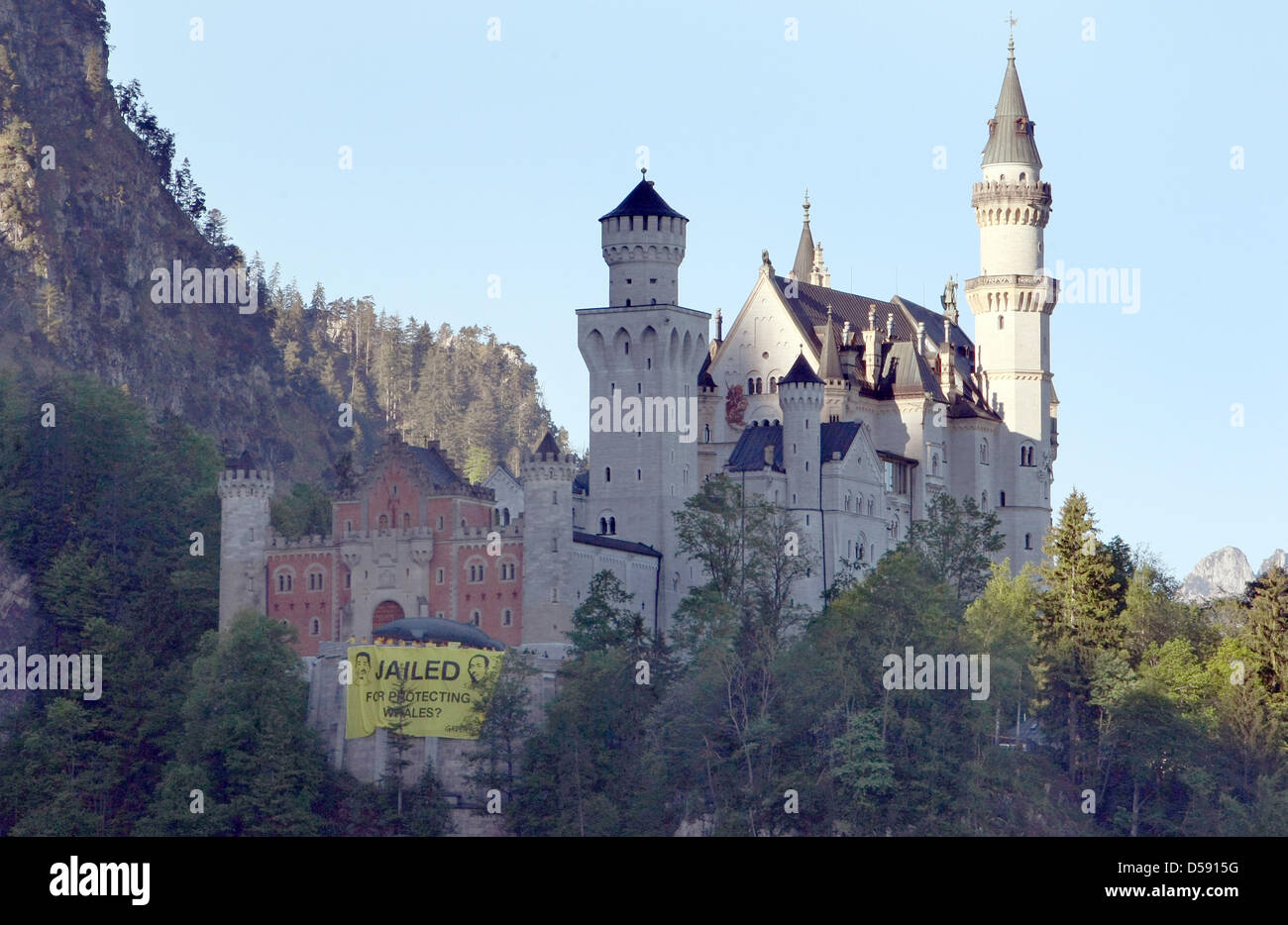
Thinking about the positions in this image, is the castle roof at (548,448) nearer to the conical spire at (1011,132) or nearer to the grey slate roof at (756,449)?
the grey slate roof at (756,449)

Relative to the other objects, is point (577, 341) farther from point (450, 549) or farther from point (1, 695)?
point (1, 695)

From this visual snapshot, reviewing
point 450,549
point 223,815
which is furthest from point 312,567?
point 223,815

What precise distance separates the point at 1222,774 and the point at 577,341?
1237 inches

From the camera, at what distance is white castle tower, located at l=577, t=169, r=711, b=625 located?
103875 millimetres

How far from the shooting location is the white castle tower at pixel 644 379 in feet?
341

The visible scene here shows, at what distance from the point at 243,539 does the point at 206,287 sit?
71.0 metres

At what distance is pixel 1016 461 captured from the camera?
122 m

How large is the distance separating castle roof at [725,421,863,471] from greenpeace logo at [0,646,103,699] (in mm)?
26851

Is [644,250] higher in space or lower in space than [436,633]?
higher

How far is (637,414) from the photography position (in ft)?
341

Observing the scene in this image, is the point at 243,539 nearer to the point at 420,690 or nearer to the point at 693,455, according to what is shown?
the point at 420,690

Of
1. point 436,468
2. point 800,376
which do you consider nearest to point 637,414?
point 800,376
